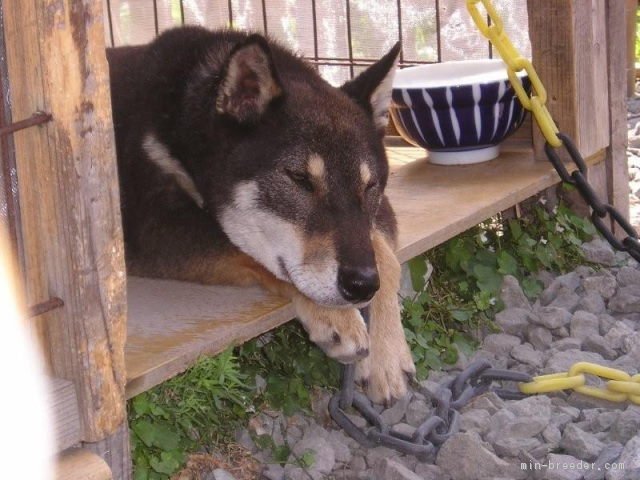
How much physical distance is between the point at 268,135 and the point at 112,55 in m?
0.94

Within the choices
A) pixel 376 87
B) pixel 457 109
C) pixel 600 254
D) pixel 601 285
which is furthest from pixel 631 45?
pixel 376 87

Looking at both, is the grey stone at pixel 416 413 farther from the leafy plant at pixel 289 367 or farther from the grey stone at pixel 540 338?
the grey stone at pixel 540 338

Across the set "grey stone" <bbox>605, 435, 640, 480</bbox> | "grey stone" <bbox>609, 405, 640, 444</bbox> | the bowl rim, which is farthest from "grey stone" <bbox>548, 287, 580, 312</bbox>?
"grey stone" <bbox>605, 435, 640, 480</bbox>

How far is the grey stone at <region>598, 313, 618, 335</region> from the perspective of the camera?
380 centimetres

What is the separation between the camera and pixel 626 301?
13.0ft

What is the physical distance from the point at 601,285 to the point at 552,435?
1.17m

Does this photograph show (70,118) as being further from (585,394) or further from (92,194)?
(585,394)

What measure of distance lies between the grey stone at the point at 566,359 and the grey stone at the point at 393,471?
33.4 inches

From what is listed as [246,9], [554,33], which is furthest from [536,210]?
[246,9]

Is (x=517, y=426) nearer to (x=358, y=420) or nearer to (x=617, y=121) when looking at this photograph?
(x=358, y=420)

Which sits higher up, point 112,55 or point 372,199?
point 112,55

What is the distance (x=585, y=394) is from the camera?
3.29 m

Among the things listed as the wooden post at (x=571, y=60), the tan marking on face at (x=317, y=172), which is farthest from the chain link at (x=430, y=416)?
the wooden post at (x=571, y=60)

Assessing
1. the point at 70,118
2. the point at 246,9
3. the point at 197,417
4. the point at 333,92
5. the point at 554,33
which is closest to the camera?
the point at 70,118
